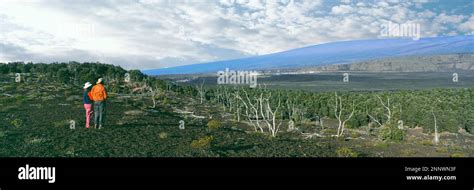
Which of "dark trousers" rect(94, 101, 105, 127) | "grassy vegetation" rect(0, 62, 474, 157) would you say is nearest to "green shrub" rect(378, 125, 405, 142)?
"grassy vegetation" rect(0, 62, 474, 157)

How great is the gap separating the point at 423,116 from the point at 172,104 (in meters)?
9.08

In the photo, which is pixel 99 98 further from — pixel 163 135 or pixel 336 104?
pixel 336 104

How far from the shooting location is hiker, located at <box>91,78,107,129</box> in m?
6.73

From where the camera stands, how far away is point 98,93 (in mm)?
6785

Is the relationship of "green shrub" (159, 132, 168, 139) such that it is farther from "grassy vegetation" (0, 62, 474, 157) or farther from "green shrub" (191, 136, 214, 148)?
"green shrub" (191, 136, 214, 148)

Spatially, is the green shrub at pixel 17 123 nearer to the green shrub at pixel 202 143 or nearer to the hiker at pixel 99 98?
the hiker at pixel 99 98

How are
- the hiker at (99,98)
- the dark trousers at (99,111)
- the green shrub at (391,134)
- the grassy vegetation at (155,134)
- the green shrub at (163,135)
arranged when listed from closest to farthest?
the grassy vegetation at (155,134) → the hiker at (99,98) → the dark trousers at (99,111) → the green shrub at (163,135) → the green shrub at (391,134)

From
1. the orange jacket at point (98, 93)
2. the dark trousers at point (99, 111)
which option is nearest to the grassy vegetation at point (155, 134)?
the dark trousers at point (99, 111)

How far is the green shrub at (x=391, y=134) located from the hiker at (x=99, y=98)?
23.4 feet

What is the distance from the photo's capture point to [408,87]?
2061 cm

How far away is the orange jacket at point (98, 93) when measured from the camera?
6727 mm

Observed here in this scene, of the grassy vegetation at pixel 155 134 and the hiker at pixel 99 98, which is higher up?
the hiker at pixel 99 98

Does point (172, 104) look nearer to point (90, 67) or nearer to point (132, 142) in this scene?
point (90, 67)
